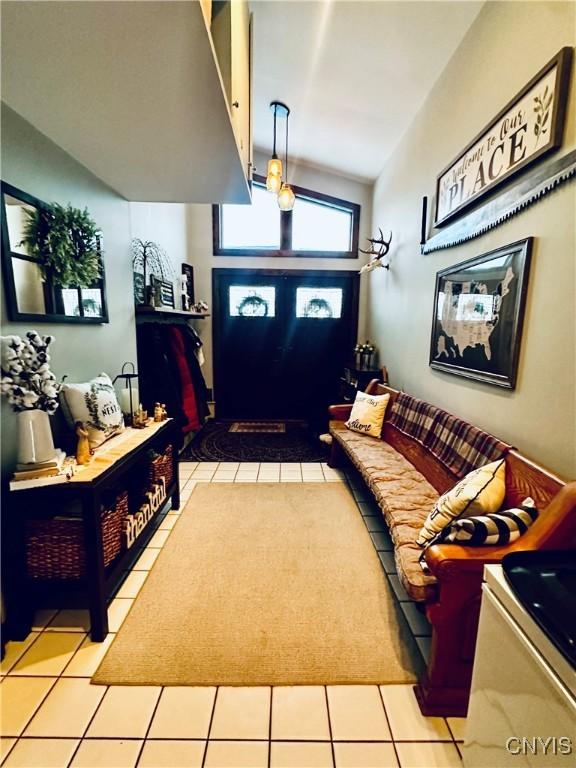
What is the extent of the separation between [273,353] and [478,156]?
3346mm

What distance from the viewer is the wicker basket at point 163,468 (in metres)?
2.22

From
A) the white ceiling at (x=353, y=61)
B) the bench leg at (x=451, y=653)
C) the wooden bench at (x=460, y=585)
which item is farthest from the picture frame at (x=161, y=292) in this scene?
the bench leg at (x=451, y=653)

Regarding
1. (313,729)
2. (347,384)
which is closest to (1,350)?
(313,729)

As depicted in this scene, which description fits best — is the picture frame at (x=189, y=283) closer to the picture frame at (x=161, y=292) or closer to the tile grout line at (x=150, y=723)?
the picture frame at (x=161, y=292)

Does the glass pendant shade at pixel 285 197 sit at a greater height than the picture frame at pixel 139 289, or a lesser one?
greater

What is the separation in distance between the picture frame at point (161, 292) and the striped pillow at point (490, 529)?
2.96m

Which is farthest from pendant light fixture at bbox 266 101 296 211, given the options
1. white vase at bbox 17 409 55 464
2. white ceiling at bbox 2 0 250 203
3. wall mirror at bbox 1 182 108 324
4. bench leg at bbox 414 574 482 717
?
bench leg at bbox 414 574 482 717

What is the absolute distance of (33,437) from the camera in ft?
4.60

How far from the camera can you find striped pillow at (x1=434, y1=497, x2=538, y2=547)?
121 cm

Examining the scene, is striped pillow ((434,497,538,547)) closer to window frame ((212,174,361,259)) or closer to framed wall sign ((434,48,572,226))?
framed wall sign ((434,48,572,226))

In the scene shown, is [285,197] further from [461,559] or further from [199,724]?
[199,724]

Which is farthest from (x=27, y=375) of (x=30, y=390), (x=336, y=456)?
(x=336, y=456)

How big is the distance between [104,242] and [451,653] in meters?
2.81

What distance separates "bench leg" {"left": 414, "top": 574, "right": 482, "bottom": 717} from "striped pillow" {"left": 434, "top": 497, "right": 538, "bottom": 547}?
0.16 meters
